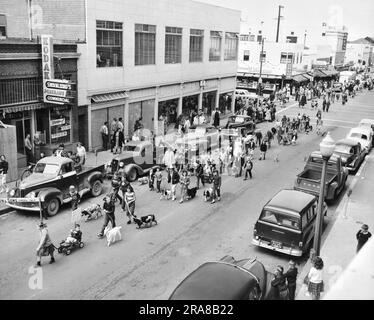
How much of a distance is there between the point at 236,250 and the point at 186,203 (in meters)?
4.63

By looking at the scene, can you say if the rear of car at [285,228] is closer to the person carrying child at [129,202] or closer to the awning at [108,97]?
the person carrying child at [129,202]

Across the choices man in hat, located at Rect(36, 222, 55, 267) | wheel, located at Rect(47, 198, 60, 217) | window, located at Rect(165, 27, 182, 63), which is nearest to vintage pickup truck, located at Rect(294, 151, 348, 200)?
wheel, located at Rect(47, 198, 60, 217)

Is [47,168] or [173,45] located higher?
[173,45]

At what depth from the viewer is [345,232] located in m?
15.2

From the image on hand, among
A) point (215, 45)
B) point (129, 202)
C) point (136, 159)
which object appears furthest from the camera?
point (215, 45)

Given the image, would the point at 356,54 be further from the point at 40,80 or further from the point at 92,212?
the point at 92,212

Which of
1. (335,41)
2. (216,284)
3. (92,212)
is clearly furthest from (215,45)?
(335,41)

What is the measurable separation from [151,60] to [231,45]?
599 inches

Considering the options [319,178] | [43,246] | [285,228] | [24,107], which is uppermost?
[24,107]

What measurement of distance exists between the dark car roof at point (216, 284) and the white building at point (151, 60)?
17520 mm

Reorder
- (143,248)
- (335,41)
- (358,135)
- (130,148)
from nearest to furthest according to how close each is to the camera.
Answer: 1. (143,248)
2. (130,148)
3. (358,135)
4. (335,41)

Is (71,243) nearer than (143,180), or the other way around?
(71,243)

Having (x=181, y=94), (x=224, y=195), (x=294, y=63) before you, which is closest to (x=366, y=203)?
(x=224, y=195)
